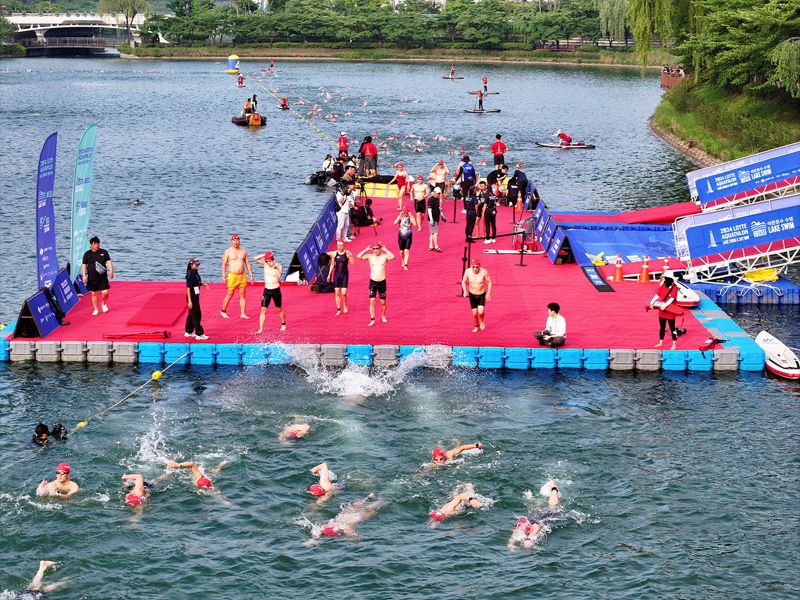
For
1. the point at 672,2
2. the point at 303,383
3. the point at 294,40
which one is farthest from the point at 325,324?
the point at 294,40

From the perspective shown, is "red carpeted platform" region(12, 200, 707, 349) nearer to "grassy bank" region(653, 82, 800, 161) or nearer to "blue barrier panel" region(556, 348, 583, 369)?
"blue barrier panel" region(556, 348, 583, 369)

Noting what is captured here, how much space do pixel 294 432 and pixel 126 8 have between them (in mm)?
179044

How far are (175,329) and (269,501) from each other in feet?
30.4

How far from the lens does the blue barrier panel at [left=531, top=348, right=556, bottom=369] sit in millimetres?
28766

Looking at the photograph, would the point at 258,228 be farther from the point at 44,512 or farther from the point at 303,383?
the point at 44,512

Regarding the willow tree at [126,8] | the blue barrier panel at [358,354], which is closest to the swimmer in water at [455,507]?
the blue barrier panel at [358,354]

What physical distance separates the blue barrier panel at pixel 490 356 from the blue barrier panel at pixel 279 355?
15.8 ft

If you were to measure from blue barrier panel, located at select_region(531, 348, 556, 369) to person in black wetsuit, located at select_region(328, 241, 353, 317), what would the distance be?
17.7ft

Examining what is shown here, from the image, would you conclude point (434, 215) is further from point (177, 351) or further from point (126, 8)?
point (126, 8)

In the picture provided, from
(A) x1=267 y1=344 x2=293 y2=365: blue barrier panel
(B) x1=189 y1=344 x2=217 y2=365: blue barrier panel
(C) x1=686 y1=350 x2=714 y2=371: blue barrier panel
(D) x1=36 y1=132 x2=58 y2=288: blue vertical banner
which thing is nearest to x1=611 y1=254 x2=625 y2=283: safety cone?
(C) x1=686 y1=350 x2=714 y2=371: blue barrier panel

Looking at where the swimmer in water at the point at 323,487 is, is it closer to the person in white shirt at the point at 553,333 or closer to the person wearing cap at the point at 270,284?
the person wearing cap at the point at 270,284

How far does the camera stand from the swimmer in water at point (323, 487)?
22.0 m

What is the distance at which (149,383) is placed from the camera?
27938 mm

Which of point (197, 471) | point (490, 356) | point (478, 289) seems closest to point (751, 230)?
point (478, 289)
